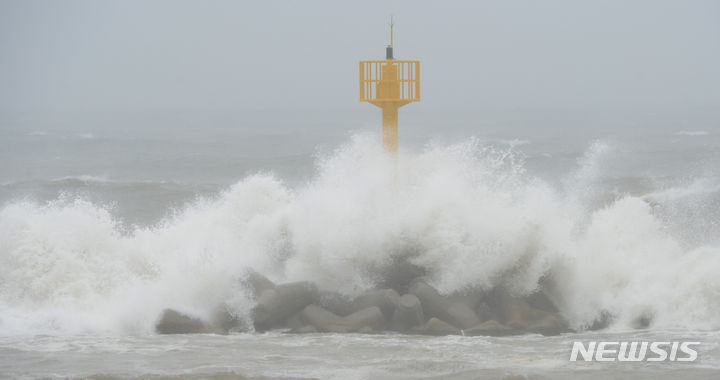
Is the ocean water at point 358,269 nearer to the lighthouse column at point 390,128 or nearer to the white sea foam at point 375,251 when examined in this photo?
the white sea foam at point 375,251

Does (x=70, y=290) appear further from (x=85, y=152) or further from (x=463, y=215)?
(x=85, y=152)

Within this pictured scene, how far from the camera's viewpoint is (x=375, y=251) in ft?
33.9

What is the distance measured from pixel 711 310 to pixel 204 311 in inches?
207

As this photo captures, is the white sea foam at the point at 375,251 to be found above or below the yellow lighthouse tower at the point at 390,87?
below

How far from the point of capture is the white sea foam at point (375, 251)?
978 cm

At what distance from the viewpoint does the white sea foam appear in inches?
385

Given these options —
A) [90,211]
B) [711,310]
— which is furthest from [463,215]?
[90,211]

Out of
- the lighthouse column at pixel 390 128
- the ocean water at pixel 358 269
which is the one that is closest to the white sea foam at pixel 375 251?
the ocean water at pixel 358 269

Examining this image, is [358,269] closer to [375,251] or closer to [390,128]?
[375,251]

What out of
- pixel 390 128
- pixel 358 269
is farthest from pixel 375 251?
pixel 390 128

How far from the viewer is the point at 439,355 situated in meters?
8.18

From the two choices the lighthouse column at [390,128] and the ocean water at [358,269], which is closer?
the ocean water at [358,269]

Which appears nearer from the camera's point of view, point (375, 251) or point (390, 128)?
point (375, 251)

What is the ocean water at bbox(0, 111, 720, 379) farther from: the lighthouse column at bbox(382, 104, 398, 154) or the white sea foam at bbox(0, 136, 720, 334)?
the lighthouse column at bbox(382, 104, 398, 154)
